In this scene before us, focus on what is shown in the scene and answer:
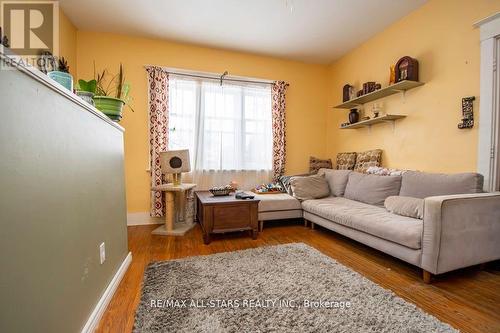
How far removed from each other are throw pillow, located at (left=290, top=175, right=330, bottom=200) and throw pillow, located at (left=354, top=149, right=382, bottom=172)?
58 centimetres

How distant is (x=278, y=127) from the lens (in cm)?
382

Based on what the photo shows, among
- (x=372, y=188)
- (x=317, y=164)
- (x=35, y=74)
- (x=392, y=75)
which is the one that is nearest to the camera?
(x=35, y=74)

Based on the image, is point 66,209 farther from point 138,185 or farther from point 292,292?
point 138,185

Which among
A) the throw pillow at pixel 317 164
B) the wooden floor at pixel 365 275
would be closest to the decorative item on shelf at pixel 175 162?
the wooden floor at pixel 365 275

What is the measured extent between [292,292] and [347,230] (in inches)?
44.5

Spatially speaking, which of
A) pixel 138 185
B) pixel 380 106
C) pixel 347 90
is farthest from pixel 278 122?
pixel 138 185

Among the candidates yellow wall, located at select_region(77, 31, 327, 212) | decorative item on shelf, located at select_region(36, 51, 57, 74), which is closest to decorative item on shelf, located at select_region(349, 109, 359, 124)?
yellow wall, located at select_region(77, 31, 327, 212)

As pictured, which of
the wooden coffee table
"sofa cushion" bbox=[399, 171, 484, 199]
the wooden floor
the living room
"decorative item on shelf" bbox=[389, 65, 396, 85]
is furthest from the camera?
"decorative item on shelf" bbox=[389, 65, 396, 85]

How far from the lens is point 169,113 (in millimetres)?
3334

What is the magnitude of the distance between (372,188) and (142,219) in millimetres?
3106

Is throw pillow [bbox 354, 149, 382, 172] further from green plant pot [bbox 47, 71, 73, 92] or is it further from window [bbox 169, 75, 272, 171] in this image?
green plant pot [bbox 47, 71, 73, 92]

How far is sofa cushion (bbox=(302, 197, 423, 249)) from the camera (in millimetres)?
1750

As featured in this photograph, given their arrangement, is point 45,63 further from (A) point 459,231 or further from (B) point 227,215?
(A) point 459,231

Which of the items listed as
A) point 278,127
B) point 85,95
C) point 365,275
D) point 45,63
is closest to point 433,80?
point 278,127
